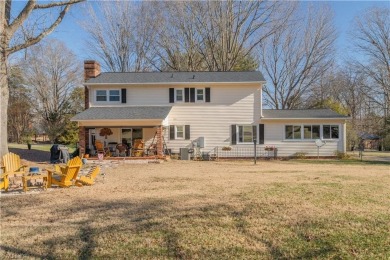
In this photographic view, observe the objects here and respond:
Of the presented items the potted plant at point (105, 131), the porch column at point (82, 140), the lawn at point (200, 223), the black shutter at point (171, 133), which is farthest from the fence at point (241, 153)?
the lawn at point (200, 223)

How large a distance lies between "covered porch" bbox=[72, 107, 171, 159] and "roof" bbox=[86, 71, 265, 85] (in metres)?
2.06

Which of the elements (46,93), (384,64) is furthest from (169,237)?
(46,93)

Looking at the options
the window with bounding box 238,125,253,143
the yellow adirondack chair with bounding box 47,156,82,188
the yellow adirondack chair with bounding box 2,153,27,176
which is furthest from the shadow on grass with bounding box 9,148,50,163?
the window with bounding box 238,125,253,143

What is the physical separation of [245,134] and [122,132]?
29.6 ft

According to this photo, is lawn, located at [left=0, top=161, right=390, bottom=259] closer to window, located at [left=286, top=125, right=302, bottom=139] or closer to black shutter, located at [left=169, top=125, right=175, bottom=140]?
black shutter, located at [left=169, top=125, right=175, bottom=140]

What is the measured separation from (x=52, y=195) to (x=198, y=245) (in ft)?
17.1

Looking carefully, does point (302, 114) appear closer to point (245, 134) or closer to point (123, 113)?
point (245, 134)

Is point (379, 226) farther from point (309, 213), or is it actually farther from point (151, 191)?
point (151, 191)

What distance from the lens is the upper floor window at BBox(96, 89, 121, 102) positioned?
22.5 meters

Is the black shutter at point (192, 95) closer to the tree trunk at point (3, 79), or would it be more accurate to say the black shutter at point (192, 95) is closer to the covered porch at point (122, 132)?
the covered porch at point (122, 132)

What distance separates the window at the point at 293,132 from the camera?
2230 centimetres

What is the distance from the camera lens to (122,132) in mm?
22516

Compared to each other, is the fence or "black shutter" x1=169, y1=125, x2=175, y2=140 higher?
"black shutter" x1=169, y1=125, x2=175, y2=140

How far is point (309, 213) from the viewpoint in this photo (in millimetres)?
5906
